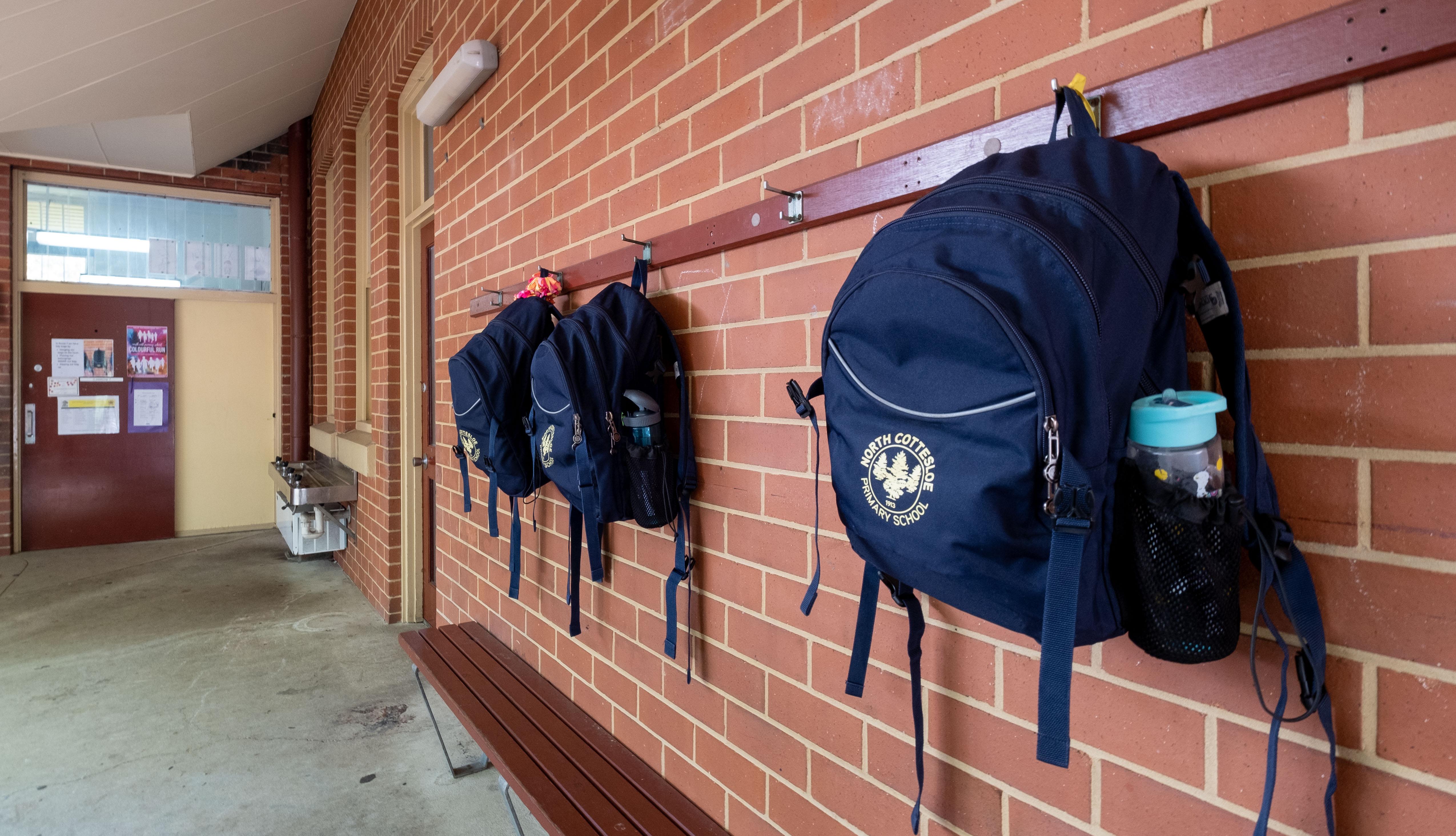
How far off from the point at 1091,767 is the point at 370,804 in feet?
7.09

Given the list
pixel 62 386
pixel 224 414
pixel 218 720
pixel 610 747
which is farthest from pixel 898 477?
pixel 62 386

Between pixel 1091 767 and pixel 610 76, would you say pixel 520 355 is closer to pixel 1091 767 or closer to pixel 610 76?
pixel 610 76

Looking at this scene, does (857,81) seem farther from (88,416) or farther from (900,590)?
(88,416)

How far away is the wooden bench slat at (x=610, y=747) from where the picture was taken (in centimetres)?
151

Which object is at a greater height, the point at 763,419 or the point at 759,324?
the point at 759,324

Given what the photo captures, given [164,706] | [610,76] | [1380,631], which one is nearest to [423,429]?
[164,706]

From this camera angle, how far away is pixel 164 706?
2.92 m

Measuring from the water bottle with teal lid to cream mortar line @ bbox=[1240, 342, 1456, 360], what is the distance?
0.35 ft

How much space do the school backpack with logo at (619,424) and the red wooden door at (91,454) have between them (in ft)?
19.2

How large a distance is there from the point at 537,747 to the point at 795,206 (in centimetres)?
138

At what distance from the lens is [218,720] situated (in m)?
2.80

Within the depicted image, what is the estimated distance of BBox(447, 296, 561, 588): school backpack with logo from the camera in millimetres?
1927

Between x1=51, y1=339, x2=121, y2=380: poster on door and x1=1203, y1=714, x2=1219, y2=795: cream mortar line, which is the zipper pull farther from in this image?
x1=51, y1=339, x2=121, y2=380: poster on door

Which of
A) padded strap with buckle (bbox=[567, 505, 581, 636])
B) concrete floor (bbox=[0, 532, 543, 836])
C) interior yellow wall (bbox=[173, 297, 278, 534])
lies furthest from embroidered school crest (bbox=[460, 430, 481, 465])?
interior yellow wall (bbox=[173, 297, 278, 534])
